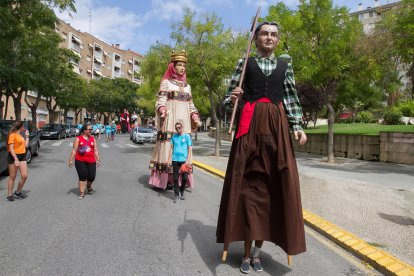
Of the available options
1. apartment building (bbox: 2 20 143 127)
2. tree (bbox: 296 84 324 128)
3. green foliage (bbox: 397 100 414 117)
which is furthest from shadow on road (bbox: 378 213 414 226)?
apartment building (bbox: 2 20 143 127)

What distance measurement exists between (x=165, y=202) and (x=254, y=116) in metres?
3.64

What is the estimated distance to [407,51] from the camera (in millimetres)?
12812

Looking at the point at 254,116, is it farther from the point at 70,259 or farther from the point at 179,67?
the point at 179,67

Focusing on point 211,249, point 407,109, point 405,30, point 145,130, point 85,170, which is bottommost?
point 211,249

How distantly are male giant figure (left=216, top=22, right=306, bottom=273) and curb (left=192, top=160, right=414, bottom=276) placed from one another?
1.03 metres

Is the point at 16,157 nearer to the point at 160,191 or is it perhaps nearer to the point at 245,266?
the point at 160,191

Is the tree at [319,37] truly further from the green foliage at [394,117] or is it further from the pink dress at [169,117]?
the green foliage at [394,117]

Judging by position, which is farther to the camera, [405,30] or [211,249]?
[405,30]

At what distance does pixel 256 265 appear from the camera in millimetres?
3838

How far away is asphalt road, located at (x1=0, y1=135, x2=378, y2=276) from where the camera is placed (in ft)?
12.6

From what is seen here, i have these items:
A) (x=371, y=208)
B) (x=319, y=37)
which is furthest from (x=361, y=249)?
(x=319, y=37)

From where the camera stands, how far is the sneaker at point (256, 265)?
3801 mm

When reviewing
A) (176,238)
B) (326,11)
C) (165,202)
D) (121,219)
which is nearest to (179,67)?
(165,202)

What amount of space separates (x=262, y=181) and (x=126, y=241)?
183 centimetres
